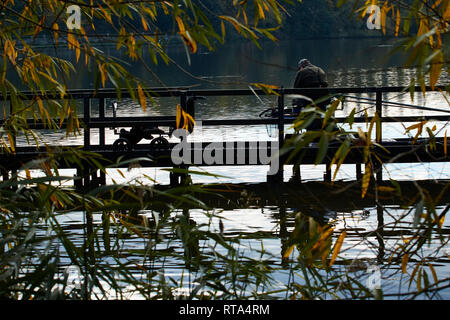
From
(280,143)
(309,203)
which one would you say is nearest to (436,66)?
(309,203)

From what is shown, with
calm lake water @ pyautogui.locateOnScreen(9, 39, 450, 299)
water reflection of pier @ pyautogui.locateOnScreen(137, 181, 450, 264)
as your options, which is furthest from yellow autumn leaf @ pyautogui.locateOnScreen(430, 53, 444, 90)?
water reflection of pier @ pyautogui.locateOnScreen(137, 181, 450, 264)

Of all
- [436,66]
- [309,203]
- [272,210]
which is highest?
[436,66]

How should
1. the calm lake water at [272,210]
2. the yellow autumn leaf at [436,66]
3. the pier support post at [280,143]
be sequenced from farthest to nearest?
the pier support post at [280,143], the calm lake water at [272,210], the yellow autumn leaf at [436,66]

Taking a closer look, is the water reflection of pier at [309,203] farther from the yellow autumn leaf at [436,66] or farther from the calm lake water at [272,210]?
the yellow autumn leaf at [436,66]

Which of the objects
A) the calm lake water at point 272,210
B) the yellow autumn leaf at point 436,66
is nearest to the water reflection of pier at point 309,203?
the calm lake water at point 272,210

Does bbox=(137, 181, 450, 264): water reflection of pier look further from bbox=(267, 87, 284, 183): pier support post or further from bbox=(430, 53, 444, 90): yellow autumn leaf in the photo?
bbox=(430, 53, 444, 90): yellow autumn leaf

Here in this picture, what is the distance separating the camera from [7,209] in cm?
398

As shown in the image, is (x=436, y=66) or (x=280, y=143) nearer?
(x=436, y=66)

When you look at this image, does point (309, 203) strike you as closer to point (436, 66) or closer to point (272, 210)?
point (272, 210)

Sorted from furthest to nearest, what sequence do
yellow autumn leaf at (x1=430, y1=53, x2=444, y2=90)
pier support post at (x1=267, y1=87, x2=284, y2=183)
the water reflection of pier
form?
pier support post at (x1=267, y1=87, x2=284, y2=183)
the water reflection of pier
yellow autumn leaf at (x1=430, y1=53, x2=444, y2=90)

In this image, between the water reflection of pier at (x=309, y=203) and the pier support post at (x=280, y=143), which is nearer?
the water reflection of pier at (x=309, y=203)

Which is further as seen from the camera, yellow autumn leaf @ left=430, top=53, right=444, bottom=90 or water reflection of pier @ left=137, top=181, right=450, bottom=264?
water reflection of pier @ left=137, top=181, right=450, bottom=264

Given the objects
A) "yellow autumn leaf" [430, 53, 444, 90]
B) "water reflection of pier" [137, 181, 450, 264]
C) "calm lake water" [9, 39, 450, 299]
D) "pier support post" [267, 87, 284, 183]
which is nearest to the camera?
"yellow autumn leaf" [430, 53, 444, 90]
